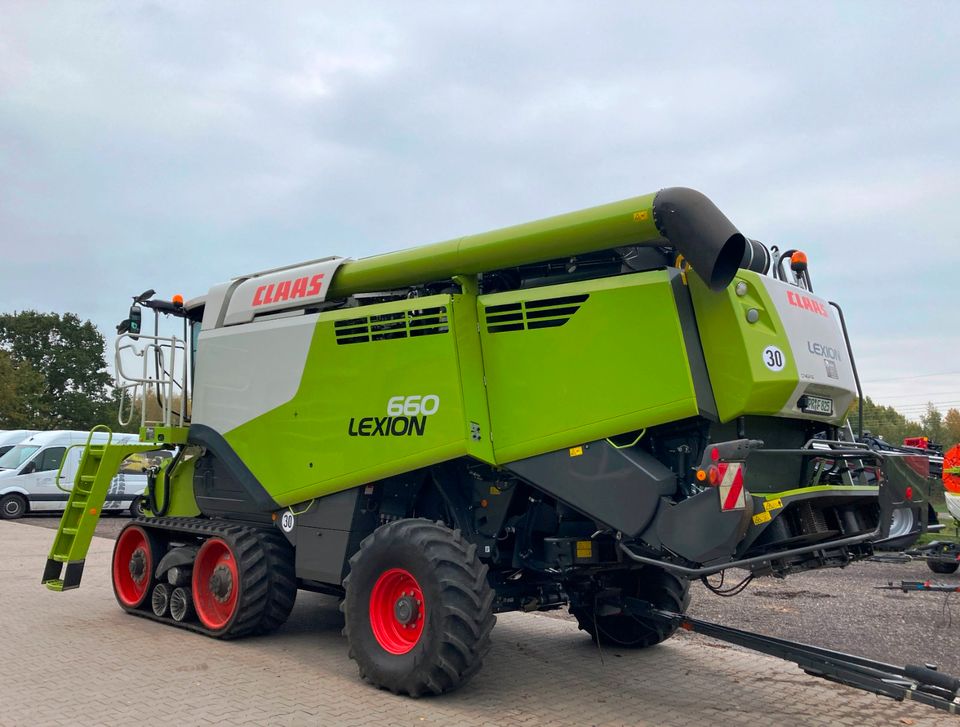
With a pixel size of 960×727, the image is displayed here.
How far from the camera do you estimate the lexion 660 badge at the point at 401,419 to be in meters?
5.94

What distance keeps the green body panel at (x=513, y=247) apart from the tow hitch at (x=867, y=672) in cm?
274

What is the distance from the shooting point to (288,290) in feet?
23.9

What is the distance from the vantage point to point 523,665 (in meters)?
6.66

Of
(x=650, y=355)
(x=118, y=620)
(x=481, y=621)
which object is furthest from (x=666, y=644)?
(x=118, y=620)

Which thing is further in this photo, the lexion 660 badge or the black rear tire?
the black rear tire

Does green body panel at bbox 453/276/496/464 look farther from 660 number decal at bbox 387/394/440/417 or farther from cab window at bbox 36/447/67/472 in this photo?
cab window at bbox 36/447/67/472

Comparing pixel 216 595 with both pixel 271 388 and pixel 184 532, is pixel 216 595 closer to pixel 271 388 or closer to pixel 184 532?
pixel 184 532

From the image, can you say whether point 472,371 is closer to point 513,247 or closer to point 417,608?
point 513,247

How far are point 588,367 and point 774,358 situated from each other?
1.16 m

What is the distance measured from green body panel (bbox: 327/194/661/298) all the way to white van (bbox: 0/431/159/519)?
16751 mm

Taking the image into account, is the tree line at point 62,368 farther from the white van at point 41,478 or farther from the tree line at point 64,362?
the white van at point 41,478

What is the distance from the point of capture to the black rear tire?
1106 cm

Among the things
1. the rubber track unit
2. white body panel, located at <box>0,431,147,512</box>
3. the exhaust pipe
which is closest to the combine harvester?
the exhaust pipe

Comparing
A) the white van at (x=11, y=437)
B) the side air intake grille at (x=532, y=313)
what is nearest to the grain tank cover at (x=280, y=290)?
the side air intake grille at (x=532, y=313)
